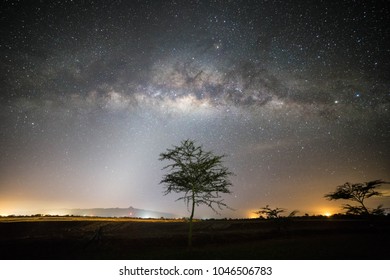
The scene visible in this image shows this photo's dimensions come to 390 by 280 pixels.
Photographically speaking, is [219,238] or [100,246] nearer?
[100,246]

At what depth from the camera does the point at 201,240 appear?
60.3 feet

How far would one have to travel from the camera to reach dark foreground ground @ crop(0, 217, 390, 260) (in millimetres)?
13305

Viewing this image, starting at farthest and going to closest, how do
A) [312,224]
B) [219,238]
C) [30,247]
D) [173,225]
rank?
1. [173,225]
2. [312,224]
3. [219,238]
4. [30,247]

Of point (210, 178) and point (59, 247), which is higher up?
point (210, 178)

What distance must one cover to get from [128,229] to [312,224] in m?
16.6

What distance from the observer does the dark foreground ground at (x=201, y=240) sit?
13.3 meters

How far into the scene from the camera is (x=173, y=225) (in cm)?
2238

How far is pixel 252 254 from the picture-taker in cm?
1306

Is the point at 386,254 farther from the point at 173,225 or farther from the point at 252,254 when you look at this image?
the point at 173,225

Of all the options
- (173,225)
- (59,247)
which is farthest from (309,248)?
(59,247)

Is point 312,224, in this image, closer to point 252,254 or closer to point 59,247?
point 252,254
